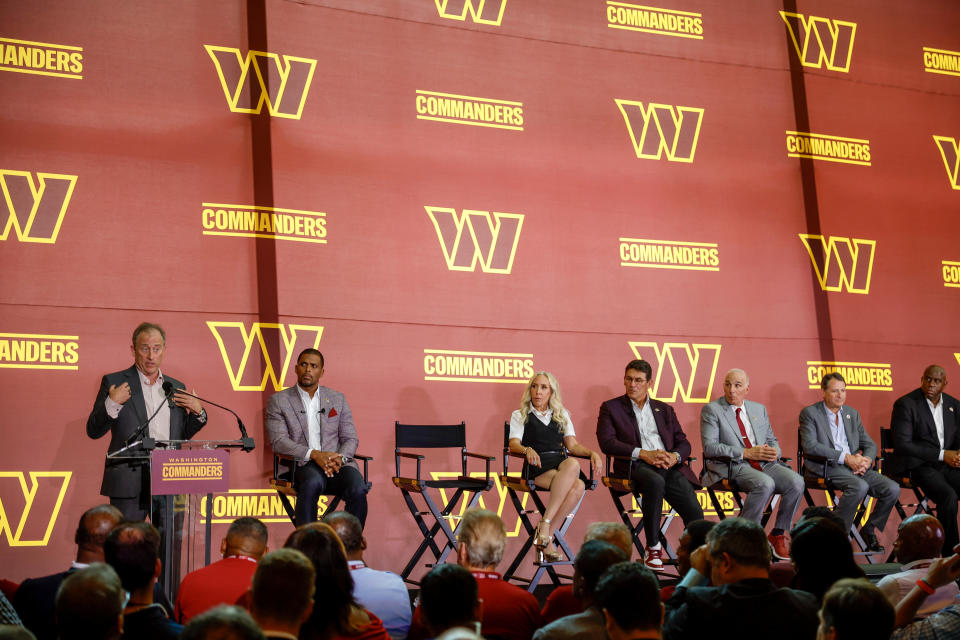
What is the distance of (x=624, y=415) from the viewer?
19.8ft

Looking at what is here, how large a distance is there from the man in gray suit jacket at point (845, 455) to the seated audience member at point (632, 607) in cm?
440

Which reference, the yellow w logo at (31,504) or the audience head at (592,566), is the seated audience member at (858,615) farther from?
the yellow w logo at (31,504)

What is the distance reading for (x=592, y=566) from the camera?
2658mm

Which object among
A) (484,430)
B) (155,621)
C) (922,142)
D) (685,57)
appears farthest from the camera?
(922,142)

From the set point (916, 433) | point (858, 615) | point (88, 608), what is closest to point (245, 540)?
point (88, 608)

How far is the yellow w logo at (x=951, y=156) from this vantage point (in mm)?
7941

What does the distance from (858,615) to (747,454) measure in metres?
4.21

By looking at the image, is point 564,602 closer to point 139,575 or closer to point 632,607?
point 632,607

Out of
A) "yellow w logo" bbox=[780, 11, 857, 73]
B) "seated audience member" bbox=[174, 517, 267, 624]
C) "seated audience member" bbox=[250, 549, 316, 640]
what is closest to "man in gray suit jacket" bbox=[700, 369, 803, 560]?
"yellow w logo" bbox=[780, 11, 857, 73]

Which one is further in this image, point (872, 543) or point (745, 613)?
point (872, 543)

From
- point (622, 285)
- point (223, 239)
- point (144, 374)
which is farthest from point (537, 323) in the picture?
point (144, 374)

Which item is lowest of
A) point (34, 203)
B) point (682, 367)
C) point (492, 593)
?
point (492, 593)

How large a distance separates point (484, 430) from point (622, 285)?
4.91ft

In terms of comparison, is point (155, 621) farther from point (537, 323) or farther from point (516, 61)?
point (516, 61)
